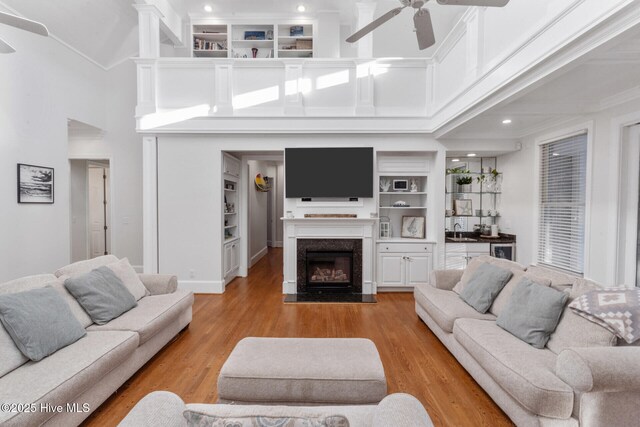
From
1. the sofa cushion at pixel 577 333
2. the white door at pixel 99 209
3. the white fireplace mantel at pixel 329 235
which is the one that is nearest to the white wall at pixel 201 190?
the white fireplace mantel at pixel 329 235

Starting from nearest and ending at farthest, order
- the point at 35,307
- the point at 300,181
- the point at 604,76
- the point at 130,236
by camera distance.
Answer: the point at 35,307 < the point at 604,76 < the point at 300,181 < the point at 130,236

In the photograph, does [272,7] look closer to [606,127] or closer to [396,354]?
[606,127]

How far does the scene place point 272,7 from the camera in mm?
5156

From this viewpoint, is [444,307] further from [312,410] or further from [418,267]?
[312,410]

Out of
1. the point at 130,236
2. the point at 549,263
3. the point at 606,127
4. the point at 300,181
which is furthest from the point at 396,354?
the point at 130,236

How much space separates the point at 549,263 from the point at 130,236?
7.11m

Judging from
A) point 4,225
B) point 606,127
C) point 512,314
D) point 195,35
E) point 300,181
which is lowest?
point 512,314

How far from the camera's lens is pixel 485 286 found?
270 cm

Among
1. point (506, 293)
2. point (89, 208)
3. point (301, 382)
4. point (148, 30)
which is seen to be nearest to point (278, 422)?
point (301, 382)

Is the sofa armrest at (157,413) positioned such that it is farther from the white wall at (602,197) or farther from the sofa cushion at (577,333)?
the white wall at (602,197)

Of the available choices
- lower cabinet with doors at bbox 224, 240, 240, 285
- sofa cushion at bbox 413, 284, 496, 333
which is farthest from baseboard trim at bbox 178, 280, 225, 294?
sofa cushion at bbox 413, 284, 496, 333

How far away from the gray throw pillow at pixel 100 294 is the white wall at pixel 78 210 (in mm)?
4491

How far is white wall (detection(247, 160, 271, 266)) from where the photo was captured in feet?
20.5

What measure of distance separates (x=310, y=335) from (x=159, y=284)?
172cm
